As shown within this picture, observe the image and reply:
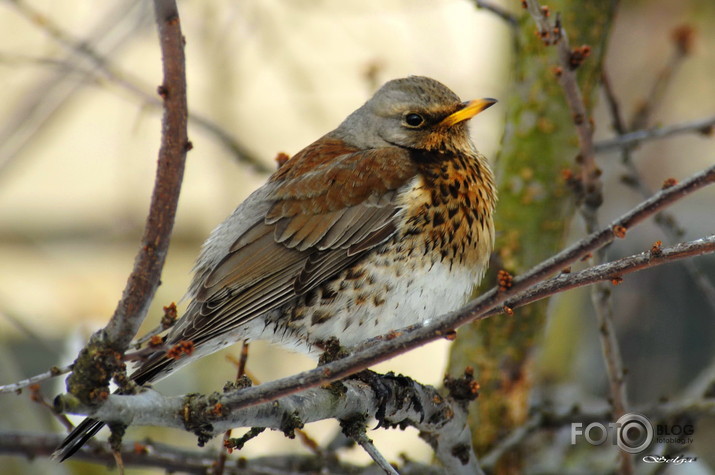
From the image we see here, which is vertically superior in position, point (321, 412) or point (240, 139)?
point (240, 139)

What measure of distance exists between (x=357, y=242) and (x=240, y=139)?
15.6ft

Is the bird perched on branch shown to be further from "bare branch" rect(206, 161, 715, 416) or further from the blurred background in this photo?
"bare branch" rect(206, 161, 715, 416)

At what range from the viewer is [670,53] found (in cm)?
744

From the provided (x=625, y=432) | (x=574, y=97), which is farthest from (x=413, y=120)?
A: (x=625, y=432)

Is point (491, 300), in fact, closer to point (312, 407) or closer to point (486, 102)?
point (312, 407)

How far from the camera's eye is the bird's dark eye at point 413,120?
14.1ft

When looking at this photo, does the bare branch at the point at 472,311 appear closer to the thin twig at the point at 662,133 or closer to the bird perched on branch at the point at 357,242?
the bird perched on branch at the point at 357,242

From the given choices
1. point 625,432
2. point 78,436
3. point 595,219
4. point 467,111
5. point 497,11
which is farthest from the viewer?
point 497,11

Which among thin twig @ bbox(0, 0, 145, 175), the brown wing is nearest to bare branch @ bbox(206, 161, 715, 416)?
the brown wing

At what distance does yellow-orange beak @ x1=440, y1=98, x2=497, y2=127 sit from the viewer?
4.03m

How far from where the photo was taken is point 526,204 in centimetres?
452

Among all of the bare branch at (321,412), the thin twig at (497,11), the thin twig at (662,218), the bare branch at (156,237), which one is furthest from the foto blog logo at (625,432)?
the bare branch at (156,237)

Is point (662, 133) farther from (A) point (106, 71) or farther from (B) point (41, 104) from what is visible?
(B) point (41, 104)

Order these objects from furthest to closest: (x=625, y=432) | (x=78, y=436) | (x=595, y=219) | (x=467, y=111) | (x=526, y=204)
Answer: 1. (x=526, y=204)
2. (x=467, y=111)
3. (x=625, y=432)
4. (x=595, y=219)
5. (x=78, y=436)
